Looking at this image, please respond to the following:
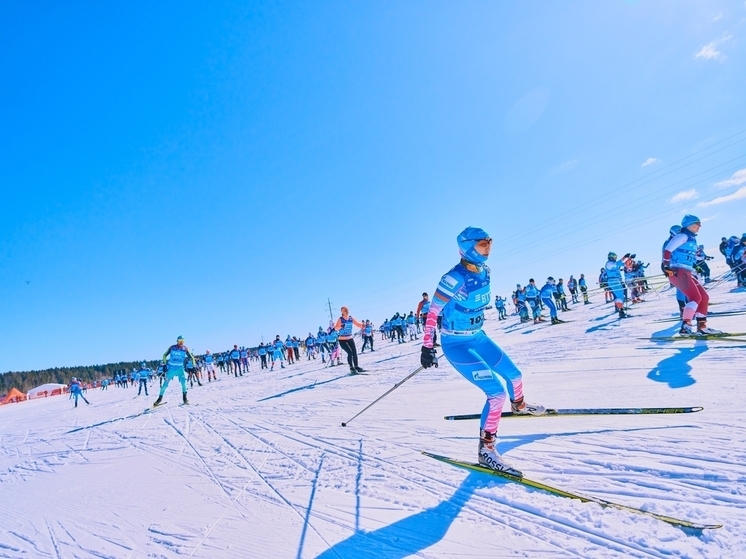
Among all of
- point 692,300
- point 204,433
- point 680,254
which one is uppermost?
point 680,254

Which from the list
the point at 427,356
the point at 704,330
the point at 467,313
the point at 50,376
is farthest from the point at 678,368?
the point at 50,376

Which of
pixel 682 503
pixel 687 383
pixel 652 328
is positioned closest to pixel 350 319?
pixel 652 328

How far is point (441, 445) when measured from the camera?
4.34 metres

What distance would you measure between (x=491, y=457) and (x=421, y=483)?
0.68 metres

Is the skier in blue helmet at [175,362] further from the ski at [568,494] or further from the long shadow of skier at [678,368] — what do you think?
the long shadow of skier at [678,368]

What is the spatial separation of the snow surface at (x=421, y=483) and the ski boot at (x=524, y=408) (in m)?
0.22

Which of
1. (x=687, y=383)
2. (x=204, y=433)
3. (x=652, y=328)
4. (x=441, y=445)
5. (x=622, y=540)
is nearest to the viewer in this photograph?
(x=622, y=540)

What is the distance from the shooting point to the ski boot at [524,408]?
165 inches

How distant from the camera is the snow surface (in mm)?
2455

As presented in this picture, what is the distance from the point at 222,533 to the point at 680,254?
8.67 m

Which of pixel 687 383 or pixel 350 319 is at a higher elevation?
pixel 350 319

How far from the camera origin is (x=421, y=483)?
3.41 meters

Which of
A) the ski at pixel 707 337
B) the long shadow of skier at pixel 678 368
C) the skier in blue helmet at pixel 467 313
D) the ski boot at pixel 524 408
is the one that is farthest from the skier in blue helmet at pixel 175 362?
the ski at pixel 707 337

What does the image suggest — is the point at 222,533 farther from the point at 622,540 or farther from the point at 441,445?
the point at 622,540
